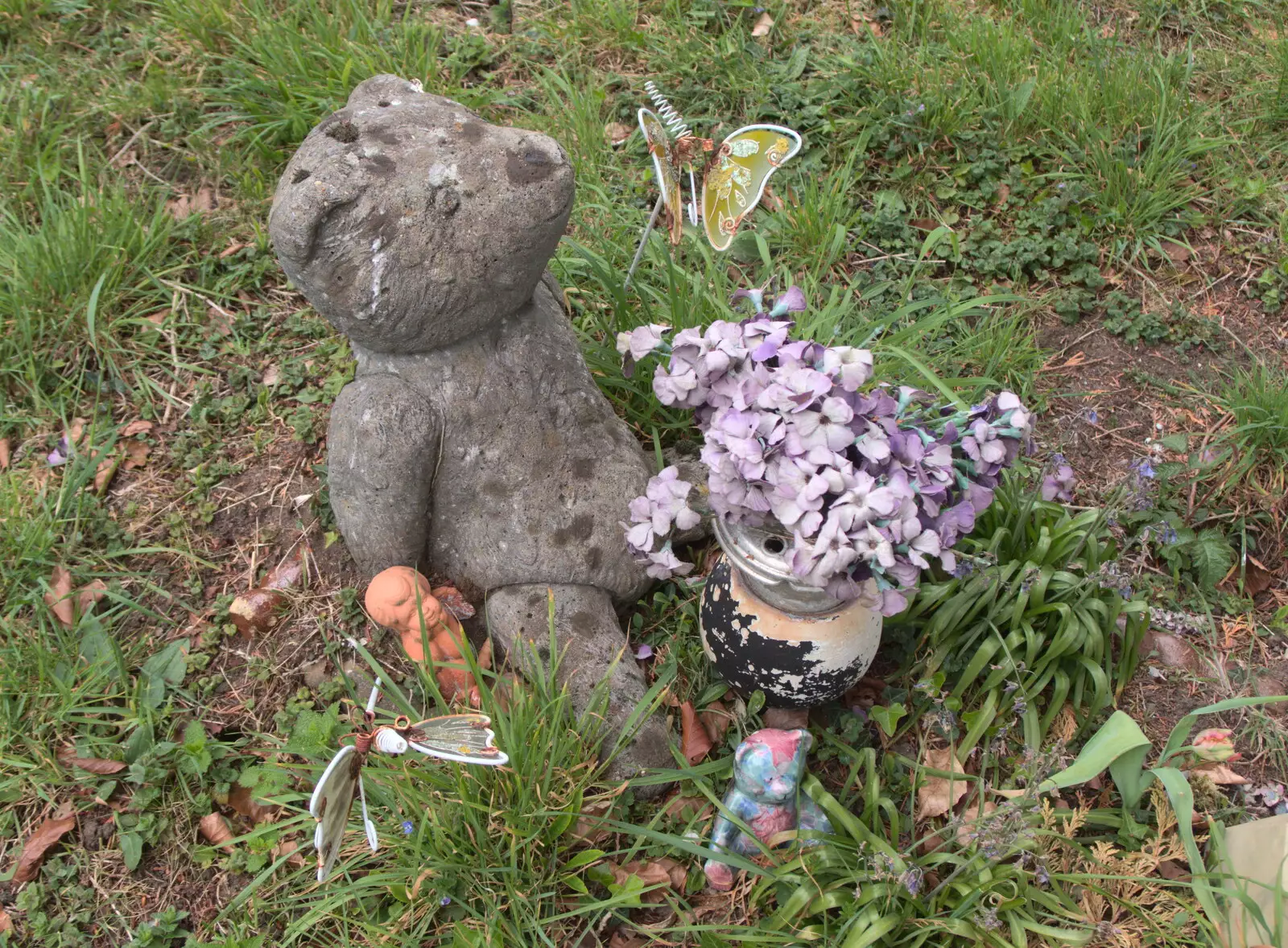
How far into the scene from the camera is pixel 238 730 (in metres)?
2.67

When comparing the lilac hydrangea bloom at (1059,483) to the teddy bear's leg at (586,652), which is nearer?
the lilac hydrangea bloom at (1059,483)

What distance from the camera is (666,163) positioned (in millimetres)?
2455

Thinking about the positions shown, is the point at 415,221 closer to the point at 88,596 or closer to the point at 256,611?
the point at 256,611

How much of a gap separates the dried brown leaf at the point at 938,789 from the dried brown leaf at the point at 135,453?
2.40 metres

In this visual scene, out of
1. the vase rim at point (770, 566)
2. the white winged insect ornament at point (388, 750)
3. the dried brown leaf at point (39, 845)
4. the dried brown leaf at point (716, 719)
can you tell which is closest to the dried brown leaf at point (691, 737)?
the dried brown leaf at point (716, 719)

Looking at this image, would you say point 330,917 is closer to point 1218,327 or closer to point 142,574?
point 142,574

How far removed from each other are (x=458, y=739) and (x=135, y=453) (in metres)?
1.88

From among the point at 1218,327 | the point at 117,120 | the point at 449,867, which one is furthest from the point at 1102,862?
the point at 117,120

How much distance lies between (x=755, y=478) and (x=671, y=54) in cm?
264

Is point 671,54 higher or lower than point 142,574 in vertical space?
higher

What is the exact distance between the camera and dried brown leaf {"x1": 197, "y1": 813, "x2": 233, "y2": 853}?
2.49 meters

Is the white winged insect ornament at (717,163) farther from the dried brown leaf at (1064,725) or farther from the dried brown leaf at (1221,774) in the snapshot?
the dried brown leaf at (1221,774)

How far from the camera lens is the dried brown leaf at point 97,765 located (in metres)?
2.54

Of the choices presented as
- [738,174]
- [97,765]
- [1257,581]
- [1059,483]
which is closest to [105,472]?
[97,765]
